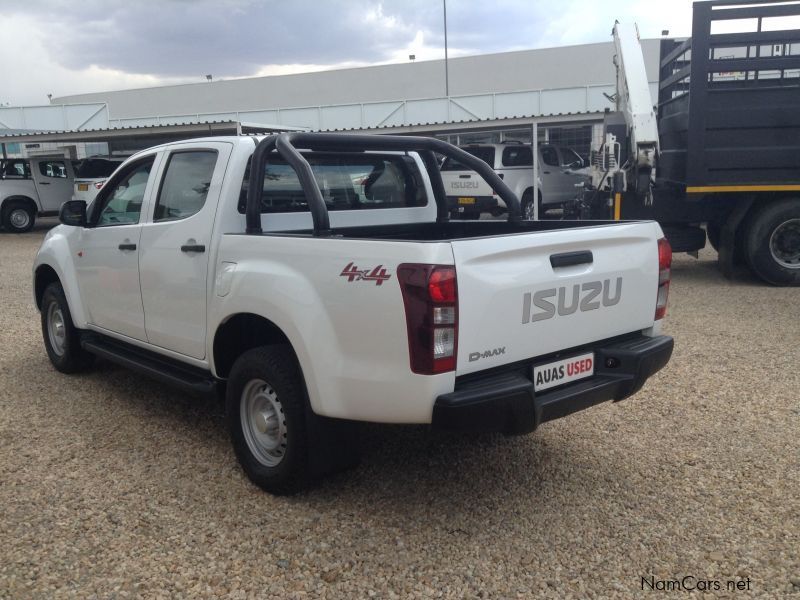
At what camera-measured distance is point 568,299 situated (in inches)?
135

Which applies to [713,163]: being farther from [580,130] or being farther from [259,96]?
[259,96]

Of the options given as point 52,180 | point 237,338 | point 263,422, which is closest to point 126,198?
point 237,338

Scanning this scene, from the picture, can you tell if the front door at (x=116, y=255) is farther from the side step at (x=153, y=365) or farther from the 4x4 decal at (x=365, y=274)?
the 4x4 decal at (x=365, y=274)

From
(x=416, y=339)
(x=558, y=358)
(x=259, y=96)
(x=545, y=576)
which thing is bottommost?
(x=545, y=576)

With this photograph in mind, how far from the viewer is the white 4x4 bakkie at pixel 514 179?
16.6 meters

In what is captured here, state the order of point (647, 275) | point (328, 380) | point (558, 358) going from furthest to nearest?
1. point (647, 275)
2. point (558, 358)
3. point (328, 380)

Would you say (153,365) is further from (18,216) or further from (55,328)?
(18,216)

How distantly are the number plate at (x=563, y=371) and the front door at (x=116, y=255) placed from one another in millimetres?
2611

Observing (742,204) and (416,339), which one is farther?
(742,204)

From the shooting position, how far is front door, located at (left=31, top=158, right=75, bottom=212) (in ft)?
64.6

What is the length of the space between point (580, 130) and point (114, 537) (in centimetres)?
2590

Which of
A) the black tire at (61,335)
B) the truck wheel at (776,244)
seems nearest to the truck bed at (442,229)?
the black tire at (61,335)

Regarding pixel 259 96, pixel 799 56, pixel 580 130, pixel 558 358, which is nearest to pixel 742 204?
pixel 799 56

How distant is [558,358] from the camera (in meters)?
3.45
